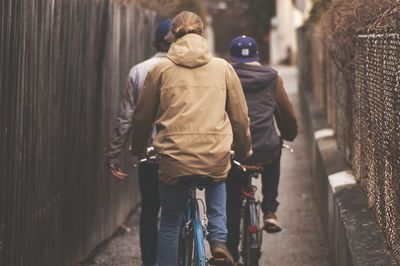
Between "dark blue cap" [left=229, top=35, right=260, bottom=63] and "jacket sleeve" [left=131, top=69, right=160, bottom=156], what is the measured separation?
45.7 inches

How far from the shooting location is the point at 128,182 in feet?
32.9

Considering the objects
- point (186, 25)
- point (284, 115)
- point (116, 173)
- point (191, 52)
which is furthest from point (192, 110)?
point (284, 115)

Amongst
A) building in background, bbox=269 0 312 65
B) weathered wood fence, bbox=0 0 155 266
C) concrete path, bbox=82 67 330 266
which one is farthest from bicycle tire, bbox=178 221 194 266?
building in background, bbox=269 0 312 65

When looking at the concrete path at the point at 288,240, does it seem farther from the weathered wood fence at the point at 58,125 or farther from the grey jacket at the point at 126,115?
the grey jacket at the point at 126,115

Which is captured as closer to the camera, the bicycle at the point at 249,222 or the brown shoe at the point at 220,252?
the brown shoe at the point at 220,252

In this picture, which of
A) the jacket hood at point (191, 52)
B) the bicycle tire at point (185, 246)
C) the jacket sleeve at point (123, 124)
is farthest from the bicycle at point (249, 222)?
the jacket hood at point (191, 52)

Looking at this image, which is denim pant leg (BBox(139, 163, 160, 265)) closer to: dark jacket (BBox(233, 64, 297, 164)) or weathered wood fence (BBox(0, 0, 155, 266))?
weathered wood fence (BBox(0, 0, 155, 266))

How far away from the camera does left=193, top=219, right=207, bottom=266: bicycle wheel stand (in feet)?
17.6

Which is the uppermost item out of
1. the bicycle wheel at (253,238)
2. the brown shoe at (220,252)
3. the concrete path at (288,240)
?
the brown shoe at (220,252)

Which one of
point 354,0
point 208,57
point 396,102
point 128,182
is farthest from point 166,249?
point 128,182

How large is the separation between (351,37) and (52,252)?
3.14 m

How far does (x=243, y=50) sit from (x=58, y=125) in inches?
50.9

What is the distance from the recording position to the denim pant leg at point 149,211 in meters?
6.89

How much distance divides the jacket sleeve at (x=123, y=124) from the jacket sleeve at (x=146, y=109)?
103 centimetres
